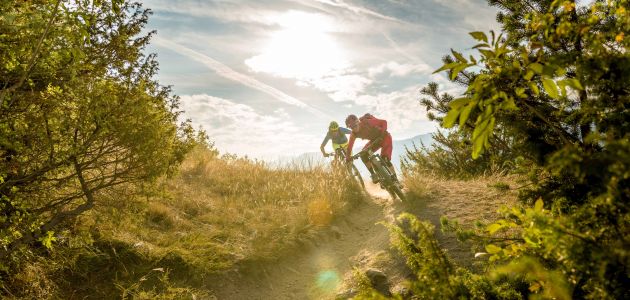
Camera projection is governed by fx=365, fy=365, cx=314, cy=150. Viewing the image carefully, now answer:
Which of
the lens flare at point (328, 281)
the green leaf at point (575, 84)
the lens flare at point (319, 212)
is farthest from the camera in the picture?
the lens flare at point (319, 212)

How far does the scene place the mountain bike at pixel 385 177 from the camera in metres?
8.62

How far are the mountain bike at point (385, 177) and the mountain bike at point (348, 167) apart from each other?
118cm

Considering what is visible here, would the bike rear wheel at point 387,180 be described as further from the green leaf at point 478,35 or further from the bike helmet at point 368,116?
the green leaf at point 478,35

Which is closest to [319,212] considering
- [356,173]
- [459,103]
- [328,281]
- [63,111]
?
[328,281]

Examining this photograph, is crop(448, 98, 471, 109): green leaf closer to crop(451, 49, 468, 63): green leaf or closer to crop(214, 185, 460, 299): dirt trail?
crop(451, 49, 468, 63): green leaf

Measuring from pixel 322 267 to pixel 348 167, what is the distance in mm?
4779

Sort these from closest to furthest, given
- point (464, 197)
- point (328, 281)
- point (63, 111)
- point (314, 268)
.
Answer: point (63, 111) < point (328, 281) < point (314, 268) < point (464, 197)

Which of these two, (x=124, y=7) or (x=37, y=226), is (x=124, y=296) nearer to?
(x=37, y=226)

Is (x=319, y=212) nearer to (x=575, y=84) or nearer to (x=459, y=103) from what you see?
(x=459, y=103)

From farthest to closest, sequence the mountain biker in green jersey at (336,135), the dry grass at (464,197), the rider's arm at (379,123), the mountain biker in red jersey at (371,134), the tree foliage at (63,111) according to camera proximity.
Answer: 1. the mountain biker in green jersey at (336,135)
2. the rider's arm at (379,123)
3. the mountain biker in red jersey at (371,134)
4. the dry grass at (464,197)
5. the tree foliage at (63,111)

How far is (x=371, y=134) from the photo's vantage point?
10.8 meters

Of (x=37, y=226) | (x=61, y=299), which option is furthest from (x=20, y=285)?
(x=37, y=226)

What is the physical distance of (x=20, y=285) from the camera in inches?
171

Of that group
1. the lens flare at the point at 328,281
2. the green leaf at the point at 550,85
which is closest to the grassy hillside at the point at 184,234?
the lens flare at the point at 328,281
